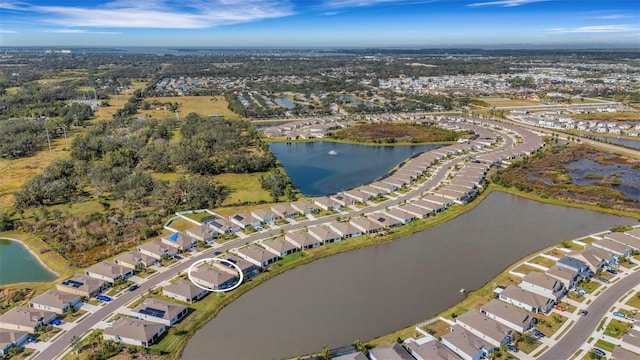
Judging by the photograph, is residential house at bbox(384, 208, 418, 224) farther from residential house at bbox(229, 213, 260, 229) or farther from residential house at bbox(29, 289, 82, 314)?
residential house at bbox(29, 289, 82, 314)

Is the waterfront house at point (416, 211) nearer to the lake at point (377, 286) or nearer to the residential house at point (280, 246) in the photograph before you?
the lake at point (377, 286)

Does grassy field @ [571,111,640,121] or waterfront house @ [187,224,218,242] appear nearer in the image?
waterfront house @ [187,224,218,242]

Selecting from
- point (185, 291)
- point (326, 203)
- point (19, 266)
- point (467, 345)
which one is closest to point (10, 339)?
point (185, 291)

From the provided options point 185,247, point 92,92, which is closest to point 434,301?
point 185,247

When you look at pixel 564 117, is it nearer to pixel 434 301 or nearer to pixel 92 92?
pixel 434 301

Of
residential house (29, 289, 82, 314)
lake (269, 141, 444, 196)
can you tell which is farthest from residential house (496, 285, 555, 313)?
residential house (29, 289, 82, 314)
